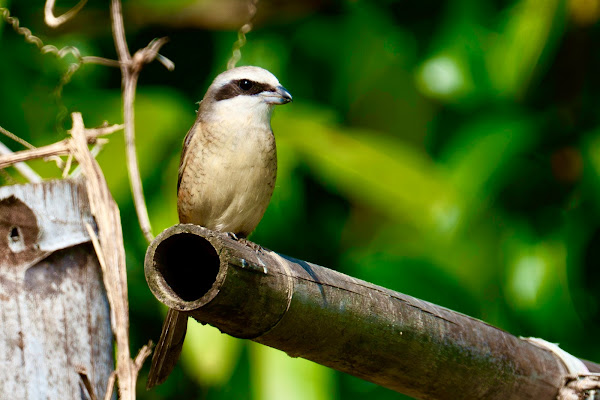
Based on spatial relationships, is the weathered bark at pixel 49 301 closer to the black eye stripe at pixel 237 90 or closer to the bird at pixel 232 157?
the bird at pixel 232 157

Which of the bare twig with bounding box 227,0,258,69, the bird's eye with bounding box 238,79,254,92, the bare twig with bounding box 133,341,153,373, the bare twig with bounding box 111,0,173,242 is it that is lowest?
the bare twig with bounding box 133,341,153,373

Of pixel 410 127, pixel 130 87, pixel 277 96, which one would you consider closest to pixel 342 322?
pixel 130 87

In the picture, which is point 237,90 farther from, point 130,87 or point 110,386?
point 110,386

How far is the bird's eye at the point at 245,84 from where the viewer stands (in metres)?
3.42

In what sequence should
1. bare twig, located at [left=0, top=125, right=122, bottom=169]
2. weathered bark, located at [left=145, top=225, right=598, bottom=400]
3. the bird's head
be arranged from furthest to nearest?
the bird's head < bare twig, located at [left=0, top=125, right=122, bottom=169] < weathered bark, located at [left=145, top=225, right=598, bottom=400]

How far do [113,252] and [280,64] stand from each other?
8.73 ft

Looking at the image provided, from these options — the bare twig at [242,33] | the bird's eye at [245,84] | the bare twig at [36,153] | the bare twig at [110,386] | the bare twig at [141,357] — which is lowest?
the bare twig at [110,386]

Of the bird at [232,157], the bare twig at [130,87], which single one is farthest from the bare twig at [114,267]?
the bird at [232,157]

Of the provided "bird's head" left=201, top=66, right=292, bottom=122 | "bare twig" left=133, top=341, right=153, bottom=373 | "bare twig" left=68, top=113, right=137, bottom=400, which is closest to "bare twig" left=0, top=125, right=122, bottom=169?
"bare twig" left=68, top=113, right=137, bottom=400

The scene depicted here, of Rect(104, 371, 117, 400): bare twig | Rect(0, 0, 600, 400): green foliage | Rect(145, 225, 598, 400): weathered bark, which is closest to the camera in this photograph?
Rect(145, 225, 598, 400): weathered bark

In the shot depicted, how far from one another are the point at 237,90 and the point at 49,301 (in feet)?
5.32

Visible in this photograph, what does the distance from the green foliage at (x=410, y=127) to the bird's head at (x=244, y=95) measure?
560 mm

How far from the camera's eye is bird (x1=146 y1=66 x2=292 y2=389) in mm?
3186

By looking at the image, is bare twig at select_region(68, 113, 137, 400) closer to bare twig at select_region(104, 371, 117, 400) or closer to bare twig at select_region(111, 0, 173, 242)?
bare twig at select_region(104, 371, 117, 400)
